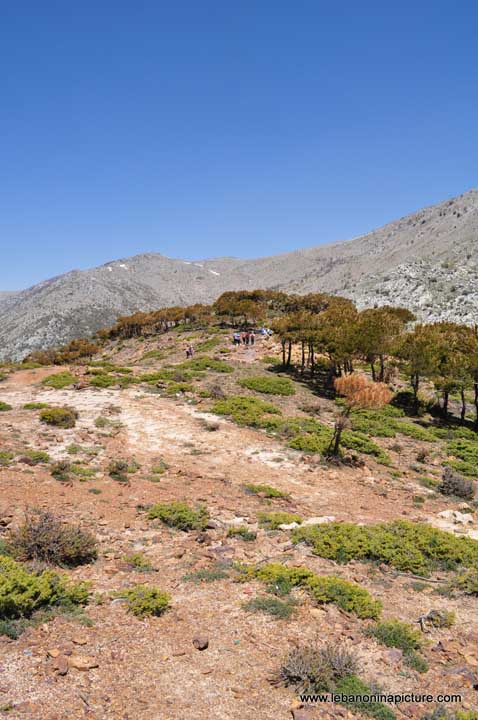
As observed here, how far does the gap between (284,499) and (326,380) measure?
2156 centimetres

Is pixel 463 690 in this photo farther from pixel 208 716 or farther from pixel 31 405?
pixel 31 405

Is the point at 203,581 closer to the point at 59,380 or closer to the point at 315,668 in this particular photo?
the point at 315,668

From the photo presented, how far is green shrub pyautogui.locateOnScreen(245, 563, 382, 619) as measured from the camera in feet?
23.2

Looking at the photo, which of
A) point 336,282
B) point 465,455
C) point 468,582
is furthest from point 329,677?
point 336,282

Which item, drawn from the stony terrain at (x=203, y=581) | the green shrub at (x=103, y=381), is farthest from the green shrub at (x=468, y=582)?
the green shrub at (x=103, y=381)

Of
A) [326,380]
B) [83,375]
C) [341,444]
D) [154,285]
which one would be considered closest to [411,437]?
[341,444]

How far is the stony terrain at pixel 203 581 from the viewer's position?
198 inches

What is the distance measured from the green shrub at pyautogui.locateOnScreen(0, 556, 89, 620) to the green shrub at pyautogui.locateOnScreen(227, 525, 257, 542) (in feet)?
11.7

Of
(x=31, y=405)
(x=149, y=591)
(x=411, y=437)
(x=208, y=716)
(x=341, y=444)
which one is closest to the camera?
(x=208, y=716)

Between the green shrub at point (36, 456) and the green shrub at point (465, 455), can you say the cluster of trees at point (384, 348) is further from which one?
the green shrub at point (36, 456)

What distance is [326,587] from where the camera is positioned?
7.46m

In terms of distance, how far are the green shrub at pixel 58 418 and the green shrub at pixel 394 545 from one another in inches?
442

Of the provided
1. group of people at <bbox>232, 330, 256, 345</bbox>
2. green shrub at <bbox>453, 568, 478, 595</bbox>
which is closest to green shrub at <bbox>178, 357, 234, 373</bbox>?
group of people at <bbox>232, 330, 256, 345</bbox>

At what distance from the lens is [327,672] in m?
5.40
